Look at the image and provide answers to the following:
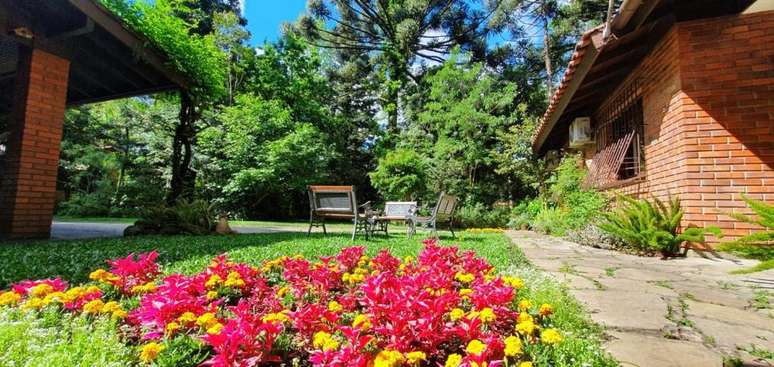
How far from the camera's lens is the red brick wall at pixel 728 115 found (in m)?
3.50

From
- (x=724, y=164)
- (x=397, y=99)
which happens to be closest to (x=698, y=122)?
(x=724, y=164)

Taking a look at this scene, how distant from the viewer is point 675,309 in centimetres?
179

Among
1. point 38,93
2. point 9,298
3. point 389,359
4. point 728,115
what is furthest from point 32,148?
point 728,115

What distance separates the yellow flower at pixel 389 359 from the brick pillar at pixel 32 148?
5.18 m

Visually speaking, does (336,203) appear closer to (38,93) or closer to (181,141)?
(181,141)

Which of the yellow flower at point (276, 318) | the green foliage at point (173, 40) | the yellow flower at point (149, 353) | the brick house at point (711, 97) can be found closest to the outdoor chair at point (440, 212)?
the brick house at point (711, 97)

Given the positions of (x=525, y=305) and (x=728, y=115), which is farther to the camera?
(x=728, y=115)

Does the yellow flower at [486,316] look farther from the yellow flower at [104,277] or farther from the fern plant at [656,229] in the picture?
the fern plant at [656,229]

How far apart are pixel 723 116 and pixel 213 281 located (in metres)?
4.60

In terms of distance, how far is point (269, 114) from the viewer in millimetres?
14812

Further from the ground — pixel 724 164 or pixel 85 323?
pixel 724 164

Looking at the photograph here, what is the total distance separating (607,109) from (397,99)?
1256cm

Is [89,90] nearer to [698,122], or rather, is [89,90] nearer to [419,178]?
[419,178]

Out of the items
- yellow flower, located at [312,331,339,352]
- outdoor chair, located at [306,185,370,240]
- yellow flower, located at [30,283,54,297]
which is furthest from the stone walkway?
outdoor chair, located at [306,185,370,240]
